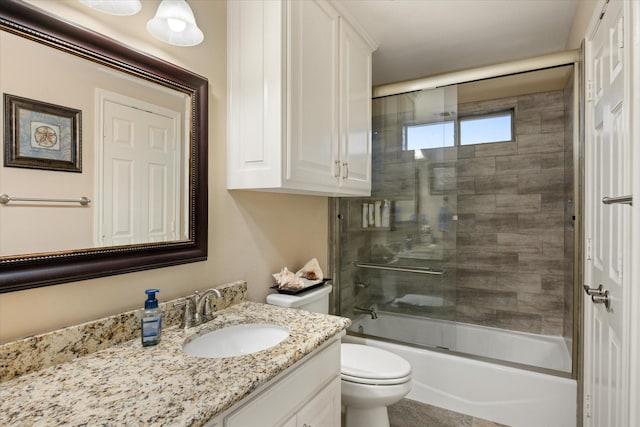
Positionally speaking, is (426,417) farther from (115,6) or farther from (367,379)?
(115,6)

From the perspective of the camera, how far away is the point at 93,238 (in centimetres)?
108

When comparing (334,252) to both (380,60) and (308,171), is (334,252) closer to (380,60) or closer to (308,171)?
(308,171)

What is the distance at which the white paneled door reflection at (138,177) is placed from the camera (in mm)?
1111

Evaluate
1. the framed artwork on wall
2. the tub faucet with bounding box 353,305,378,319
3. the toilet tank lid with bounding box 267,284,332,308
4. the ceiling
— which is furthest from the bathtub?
the framed artwork on wall

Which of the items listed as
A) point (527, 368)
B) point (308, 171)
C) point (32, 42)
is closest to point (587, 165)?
point (527, 368)

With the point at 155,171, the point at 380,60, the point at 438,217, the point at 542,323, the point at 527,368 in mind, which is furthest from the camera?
the point at 542,323

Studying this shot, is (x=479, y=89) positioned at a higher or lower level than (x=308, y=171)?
higher

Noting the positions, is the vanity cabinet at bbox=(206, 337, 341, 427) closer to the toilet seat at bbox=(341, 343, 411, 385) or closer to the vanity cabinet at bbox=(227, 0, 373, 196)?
the toilet seat at bbox=(341, 343, 411, 385)

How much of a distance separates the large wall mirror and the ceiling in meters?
1.20

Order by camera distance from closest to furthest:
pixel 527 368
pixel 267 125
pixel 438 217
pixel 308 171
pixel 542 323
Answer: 1. pixel 267 125
2. pixel 308 171
3. pixel 527 368
4. pixel 438 217
5. pixel 542 323

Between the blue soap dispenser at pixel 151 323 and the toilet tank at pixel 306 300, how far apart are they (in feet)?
2.27

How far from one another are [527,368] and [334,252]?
1394 millimetres

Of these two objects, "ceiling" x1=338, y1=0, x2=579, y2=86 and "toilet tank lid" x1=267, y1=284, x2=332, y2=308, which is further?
"ceiling" x1=338, y1=0, x2=579, y2=86

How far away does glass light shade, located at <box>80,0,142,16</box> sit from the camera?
1003mm
